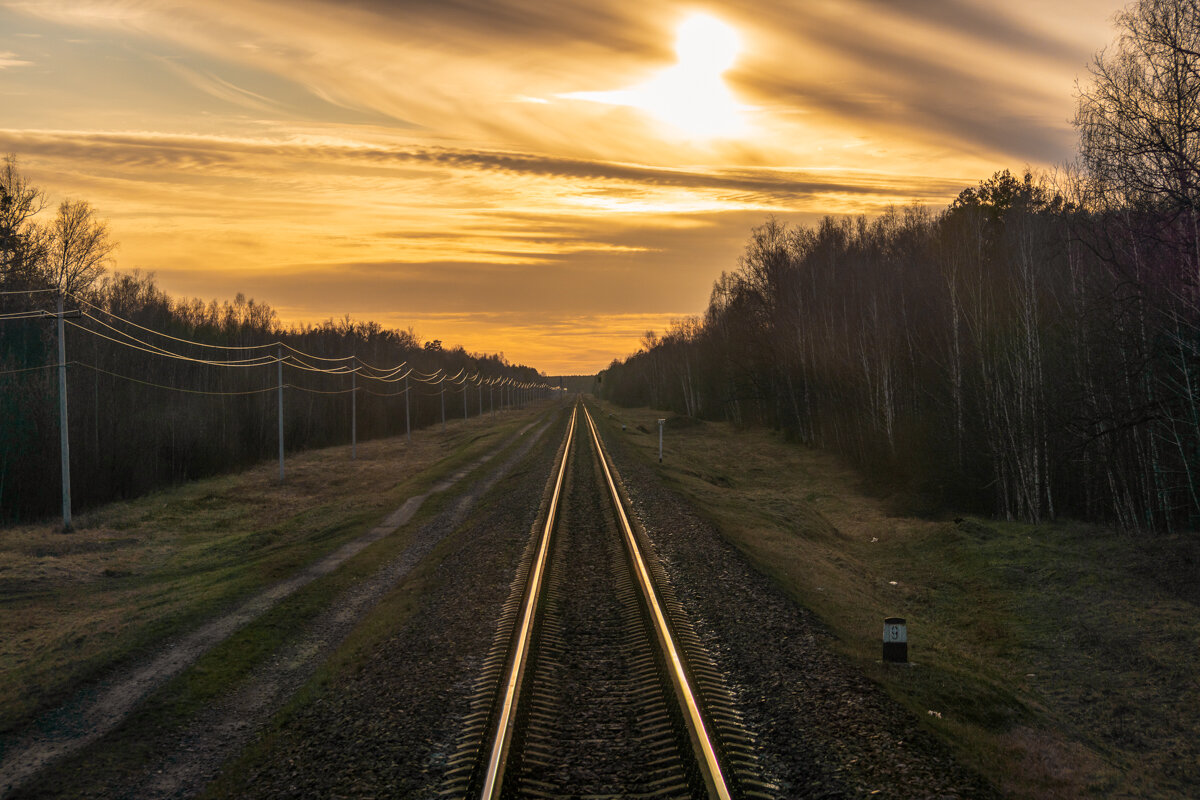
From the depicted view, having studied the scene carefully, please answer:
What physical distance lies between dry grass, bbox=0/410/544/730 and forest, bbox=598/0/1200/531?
1826 centimetres

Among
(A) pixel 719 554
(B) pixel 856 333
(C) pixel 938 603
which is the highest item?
(B) pixel 856 333

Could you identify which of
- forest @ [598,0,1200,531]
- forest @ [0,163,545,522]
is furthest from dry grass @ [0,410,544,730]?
forest @ [598,0,1200,531]

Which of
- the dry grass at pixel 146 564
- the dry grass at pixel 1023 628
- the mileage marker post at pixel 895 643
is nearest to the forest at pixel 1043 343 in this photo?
the dry grass at pixel 1023 628

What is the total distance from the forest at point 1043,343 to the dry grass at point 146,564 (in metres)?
18.3

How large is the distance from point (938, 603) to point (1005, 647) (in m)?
2.91

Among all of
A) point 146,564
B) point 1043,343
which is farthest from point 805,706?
point 1043,343

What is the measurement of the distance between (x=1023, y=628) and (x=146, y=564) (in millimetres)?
19315

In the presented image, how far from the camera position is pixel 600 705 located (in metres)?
7.34

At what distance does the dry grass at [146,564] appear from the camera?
10430 mm

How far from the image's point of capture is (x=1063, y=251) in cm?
2397

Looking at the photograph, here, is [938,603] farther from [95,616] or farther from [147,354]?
[147,354]

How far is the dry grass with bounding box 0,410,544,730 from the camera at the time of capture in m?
10.4

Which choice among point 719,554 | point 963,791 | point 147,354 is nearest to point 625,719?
point 963,791

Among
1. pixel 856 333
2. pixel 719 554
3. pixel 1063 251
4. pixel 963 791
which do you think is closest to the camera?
pixel 963 791
